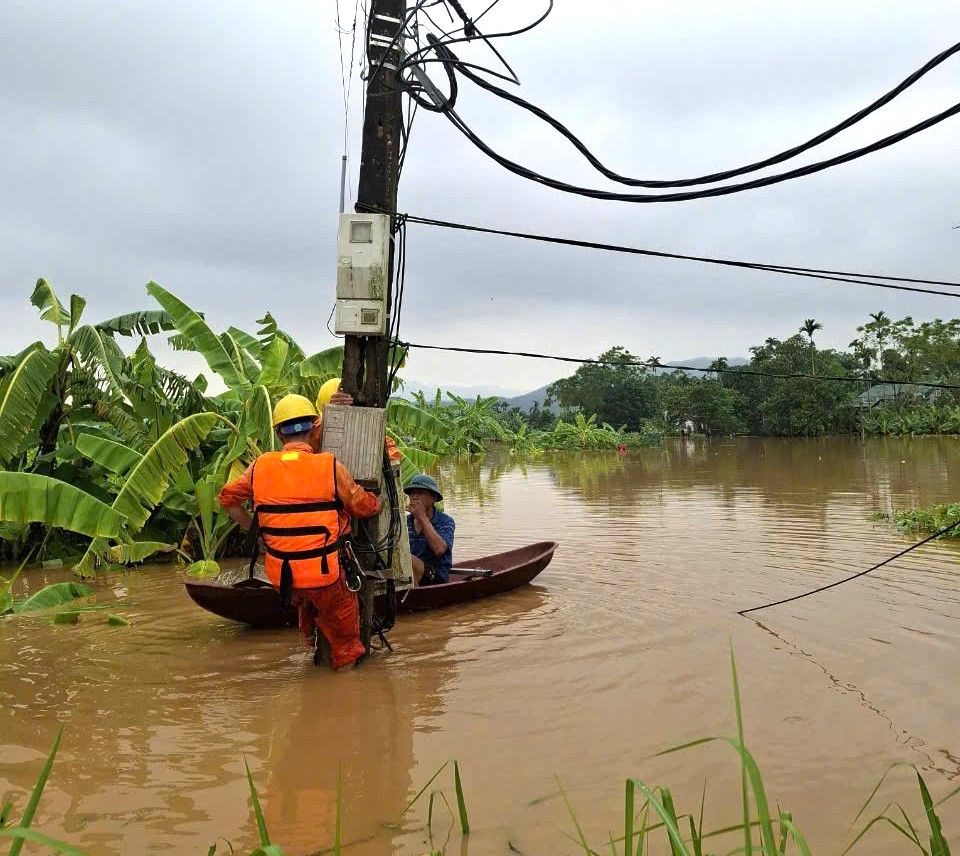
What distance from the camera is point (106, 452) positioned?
1034 centimetres

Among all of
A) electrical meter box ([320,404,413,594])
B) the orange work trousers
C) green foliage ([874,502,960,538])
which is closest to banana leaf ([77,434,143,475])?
the orange work trousers

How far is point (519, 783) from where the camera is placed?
14.7 ft

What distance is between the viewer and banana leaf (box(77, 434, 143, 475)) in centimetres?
1032

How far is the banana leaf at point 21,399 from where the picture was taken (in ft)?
30.3

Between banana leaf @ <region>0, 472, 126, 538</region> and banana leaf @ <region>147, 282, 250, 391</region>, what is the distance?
11.0 feet

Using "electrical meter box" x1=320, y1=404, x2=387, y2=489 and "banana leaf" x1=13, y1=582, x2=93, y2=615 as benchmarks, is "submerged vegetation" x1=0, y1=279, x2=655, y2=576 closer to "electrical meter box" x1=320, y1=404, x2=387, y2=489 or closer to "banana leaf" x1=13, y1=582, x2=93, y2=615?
"banana leaf" x1=13, y1=582, x2=93, y2=615

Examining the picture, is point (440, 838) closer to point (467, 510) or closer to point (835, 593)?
point (835, 593)

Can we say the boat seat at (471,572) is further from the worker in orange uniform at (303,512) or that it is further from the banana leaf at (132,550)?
the banana leaf at (132,550)

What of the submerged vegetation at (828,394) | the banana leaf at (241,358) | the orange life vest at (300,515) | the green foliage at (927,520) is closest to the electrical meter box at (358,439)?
the orange life vest at (300,515)

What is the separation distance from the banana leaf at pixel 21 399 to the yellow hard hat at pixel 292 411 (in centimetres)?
494

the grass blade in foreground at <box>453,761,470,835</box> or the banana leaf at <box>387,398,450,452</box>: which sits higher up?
the banana leaf at <box>387,398,450,452</box>

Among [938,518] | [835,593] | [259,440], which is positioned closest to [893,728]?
[835,593]

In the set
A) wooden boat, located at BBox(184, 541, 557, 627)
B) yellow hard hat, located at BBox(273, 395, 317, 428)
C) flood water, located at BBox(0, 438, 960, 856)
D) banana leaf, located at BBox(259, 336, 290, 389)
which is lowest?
flood water, located at BBox(0, 438, 960, 856)

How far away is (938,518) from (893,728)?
9.07 meters
